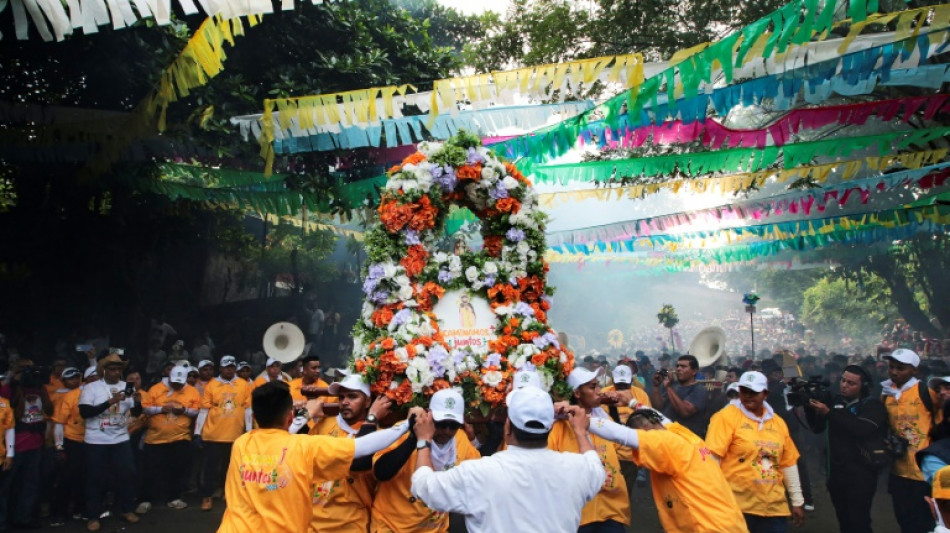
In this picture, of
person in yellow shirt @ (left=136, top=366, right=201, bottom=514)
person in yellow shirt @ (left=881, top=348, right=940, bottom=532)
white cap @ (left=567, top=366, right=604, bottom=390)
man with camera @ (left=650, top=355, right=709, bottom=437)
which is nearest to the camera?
white cap @ (left=567, top=366, right=604, bottom=390)

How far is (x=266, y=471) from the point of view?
3941mm

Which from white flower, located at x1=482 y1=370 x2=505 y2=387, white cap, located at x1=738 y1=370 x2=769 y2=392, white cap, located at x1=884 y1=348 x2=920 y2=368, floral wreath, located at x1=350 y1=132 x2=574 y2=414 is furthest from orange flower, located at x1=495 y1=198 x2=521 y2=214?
white cap, located at x1=884 y1=348 x2=920 y2=368

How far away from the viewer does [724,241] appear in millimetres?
13414

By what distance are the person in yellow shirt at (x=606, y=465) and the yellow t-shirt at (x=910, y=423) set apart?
3444 millimetres

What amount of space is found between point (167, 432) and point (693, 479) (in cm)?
794

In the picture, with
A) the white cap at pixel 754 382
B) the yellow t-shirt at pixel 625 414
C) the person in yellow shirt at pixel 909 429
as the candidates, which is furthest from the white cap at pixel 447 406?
the person in yellow shirt at pixel 909 429

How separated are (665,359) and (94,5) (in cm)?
1758

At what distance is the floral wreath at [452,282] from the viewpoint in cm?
472

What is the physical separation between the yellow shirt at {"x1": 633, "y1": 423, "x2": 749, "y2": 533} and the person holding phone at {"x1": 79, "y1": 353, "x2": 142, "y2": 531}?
7209mm

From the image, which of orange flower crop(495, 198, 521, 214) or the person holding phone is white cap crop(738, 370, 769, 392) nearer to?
orange flower crop(495, 198, 521, 214)

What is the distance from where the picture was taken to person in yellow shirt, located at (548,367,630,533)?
5.10 metres

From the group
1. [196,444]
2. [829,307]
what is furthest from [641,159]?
[829,307]

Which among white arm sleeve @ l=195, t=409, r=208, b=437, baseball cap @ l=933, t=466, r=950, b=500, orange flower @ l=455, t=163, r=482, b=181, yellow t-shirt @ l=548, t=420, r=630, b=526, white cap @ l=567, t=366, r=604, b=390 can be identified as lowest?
white arm sleeve @ l=195, t=409, r=208, b=437

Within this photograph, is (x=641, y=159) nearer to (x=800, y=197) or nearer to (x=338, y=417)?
(x=800, y=197)
